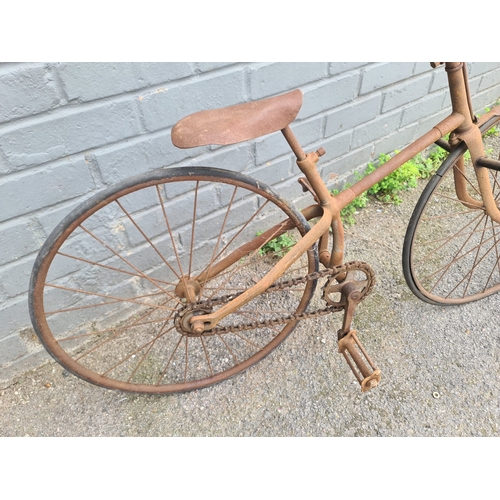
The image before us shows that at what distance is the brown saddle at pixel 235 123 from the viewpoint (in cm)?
117

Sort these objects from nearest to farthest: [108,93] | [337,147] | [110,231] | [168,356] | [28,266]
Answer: [108,93] → [28,266] → [110,231] → [168,356] → [337,147]

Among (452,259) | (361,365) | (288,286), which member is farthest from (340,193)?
(452,259)

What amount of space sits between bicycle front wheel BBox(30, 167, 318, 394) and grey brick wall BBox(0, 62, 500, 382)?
0.44 feet

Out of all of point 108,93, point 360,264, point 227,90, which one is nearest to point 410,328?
point 360,264

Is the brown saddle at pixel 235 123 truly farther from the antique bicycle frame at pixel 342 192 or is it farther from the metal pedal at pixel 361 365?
the metal pedal at pixel 361 365

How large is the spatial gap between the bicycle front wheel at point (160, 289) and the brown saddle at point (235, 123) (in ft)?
0.93

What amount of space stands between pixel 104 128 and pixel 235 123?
58 cm

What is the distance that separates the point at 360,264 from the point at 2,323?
1.49 metres

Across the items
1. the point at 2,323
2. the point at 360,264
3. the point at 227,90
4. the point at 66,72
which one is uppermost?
the point at 66,72

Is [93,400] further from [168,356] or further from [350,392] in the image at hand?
[350,392]

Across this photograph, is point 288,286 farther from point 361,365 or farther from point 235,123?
point 235,123

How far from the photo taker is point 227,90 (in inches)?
66.4

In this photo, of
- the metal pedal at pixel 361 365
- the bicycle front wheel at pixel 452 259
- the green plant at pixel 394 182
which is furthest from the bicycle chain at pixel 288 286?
the green plant at pixel 394 182

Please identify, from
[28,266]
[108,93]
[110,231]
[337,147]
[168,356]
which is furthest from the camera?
[337,147]
